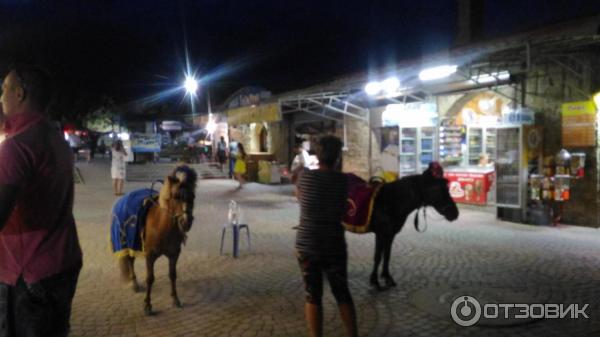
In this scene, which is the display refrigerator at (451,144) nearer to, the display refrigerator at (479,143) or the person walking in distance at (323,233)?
the display refrigerator at (479,143)

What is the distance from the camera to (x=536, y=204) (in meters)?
10.8

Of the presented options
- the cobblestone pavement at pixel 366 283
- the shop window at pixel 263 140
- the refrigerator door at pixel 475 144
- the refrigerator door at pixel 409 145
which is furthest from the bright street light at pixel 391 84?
the shop window at pixel 263 140

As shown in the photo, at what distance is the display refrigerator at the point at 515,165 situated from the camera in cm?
1080

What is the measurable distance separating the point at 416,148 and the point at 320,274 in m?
11.4

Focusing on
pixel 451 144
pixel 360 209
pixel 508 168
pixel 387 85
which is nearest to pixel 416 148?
pixel 451 144

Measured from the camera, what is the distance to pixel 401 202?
622cm

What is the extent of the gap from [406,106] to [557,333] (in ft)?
33.1

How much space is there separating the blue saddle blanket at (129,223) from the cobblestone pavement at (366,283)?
A: 64cm

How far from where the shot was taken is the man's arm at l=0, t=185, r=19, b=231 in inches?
84.9

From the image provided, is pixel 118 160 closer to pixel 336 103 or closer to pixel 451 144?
pixel 336 103

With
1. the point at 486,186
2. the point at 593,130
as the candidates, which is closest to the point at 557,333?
the point at 593,130

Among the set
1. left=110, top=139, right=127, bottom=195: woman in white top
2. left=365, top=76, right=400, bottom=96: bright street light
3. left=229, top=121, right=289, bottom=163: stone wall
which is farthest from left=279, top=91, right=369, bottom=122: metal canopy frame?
left=110, top=139, right=127, bottom=195: woman in white top

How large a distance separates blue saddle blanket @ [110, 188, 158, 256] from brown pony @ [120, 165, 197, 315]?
120 millimetres

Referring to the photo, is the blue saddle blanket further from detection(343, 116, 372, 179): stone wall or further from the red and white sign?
detection(343, 116, 372, 179): stone wall
